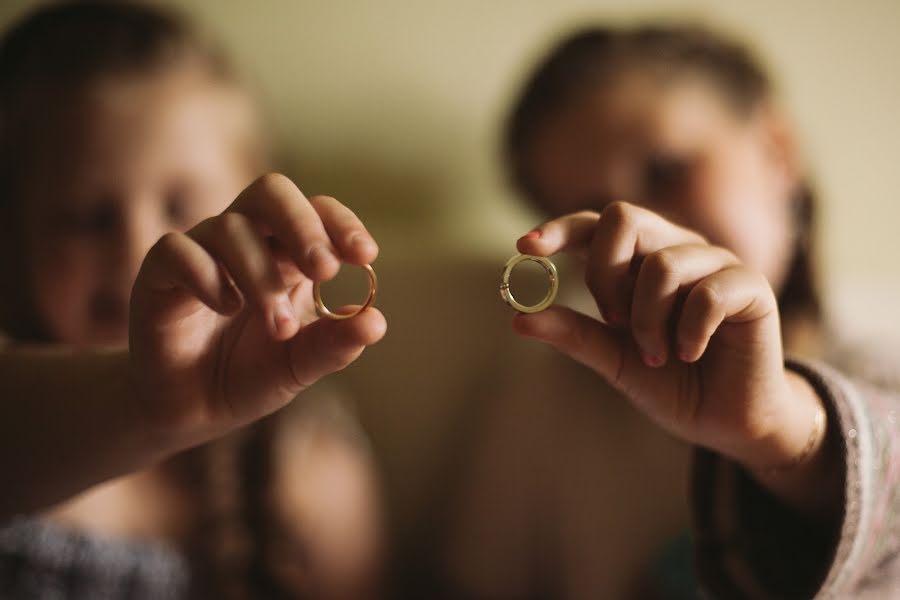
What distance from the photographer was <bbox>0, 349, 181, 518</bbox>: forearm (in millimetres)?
425

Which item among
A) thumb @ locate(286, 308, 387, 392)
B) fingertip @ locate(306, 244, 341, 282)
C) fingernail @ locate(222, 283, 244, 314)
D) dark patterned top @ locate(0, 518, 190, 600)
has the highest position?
fingertip @ locate(306, 244, 341, 282)

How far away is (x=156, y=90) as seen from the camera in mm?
750

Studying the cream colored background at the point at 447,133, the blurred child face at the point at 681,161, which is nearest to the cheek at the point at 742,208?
the blurred child face at the point at 681,161

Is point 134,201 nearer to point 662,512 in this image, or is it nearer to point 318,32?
point 318,32

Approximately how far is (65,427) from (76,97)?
463mm

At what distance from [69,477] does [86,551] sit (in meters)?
0.29

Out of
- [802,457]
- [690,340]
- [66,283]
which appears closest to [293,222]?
[690,340]

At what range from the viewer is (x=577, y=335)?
397 mm

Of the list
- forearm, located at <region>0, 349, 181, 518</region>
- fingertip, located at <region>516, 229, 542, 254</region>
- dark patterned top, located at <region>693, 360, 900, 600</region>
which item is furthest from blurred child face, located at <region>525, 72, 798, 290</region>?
forearm, located at <region>0, 349, 181, 518</region>

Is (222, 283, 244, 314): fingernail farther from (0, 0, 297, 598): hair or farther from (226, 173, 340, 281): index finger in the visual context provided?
(0, 0, 297, 598): hair

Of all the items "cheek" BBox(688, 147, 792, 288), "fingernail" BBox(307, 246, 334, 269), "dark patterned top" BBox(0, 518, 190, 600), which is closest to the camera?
"fingernail" BBox(307, 246, 334, 269)

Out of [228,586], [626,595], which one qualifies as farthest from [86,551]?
[626,595]

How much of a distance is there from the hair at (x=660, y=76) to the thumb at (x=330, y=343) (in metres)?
0.57

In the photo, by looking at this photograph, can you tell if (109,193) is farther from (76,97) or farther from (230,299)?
(230,299)
